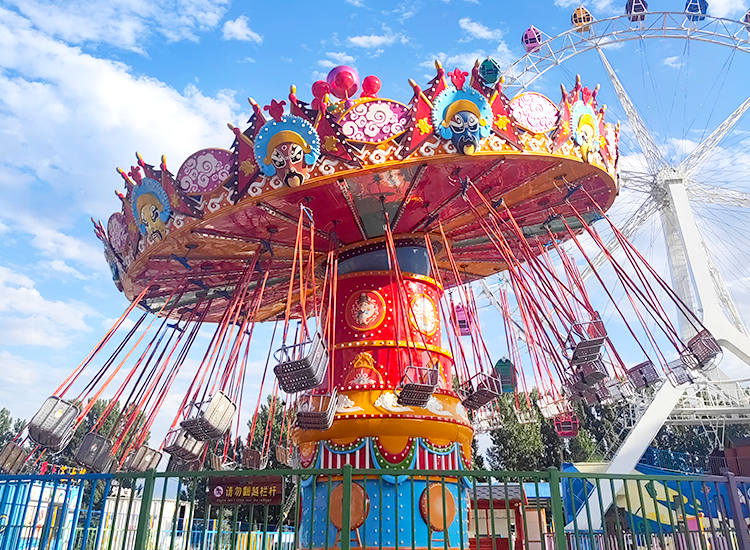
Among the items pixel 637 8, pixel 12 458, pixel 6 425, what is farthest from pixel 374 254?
pixel 6 425

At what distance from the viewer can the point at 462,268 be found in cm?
1355

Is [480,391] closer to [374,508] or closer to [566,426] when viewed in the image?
[374,508]

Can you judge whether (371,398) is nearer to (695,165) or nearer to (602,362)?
(602,362)

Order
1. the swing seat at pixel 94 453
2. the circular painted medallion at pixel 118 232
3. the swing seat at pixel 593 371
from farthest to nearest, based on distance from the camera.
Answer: the circular painted medallion at pixel 118 232
the swing seat at pixel 94 453
the swing seat at pixel 593 371

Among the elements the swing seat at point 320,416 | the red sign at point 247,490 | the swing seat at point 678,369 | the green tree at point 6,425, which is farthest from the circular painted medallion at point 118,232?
the green tree at point 6,425

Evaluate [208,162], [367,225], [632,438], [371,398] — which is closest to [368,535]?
[371,398]

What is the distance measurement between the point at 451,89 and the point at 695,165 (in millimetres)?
16139

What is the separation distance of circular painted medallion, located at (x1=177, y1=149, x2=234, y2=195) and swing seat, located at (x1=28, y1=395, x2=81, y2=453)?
11.9 feet

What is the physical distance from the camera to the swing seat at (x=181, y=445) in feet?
29.4

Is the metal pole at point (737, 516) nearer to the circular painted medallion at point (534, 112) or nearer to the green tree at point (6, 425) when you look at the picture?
the circular painted medallion at point (534, 112)

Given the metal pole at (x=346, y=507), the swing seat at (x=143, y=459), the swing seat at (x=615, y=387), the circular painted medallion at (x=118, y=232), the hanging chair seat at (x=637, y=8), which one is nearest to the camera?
the metal pole at (x=346, y=507)

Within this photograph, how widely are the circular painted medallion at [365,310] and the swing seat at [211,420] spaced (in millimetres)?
2829

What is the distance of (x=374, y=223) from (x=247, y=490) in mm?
5813

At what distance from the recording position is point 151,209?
9.65 metres
